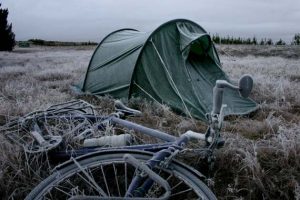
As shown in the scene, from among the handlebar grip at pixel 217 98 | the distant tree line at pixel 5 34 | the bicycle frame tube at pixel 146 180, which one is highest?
the distant tree line at pixel 5 34

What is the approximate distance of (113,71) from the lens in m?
7.24

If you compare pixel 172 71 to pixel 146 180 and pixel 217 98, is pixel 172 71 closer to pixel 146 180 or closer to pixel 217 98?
pixel 217 98

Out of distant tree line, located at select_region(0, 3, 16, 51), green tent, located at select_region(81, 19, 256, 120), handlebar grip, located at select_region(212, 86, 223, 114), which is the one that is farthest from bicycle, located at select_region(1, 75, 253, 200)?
distant tree line, located at select_region(0, 3, 16, 51)

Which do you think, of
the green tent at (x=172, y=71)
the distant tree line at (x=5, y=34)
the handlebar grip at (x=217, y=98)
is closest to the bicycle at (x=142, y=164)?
the handlebar grip at (x=217, y=98)

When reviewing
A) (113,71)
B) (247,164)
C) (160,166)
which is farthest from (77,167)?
(113,71)

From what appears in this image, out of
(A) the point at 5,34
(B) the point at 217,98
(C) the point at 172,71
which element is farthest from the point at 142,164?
(A) the point at 5,34

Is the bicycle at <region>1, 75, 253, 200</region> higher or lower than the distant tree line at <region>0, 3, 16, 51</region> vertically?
lower

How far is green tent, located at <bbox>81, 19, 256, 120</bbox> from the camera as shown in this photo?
6157mm

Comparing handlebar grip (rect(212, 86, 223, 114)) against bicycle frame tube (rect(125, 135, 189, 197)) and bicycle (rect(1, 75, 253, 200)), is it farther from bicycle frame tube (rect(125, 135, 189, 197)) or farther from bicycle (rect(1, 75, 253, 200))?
bicycle frame tube (rect(125, 135, 189, 197))

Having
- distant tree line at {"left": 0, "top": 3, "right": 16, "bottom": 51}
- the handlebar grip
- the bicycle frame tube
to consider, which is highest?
distant tree line at {"left": 0, "top": 3, "right": 16, "bottom": 51}

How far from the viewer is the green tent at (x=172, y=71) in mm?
6157

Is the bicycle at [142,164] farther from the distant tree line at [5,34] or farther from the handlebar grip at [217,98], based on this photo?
the distant tree line at [5,34]

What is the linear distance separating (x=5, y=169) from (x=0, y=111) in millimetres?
2144

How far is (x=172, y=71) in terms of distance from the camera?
642 cm
